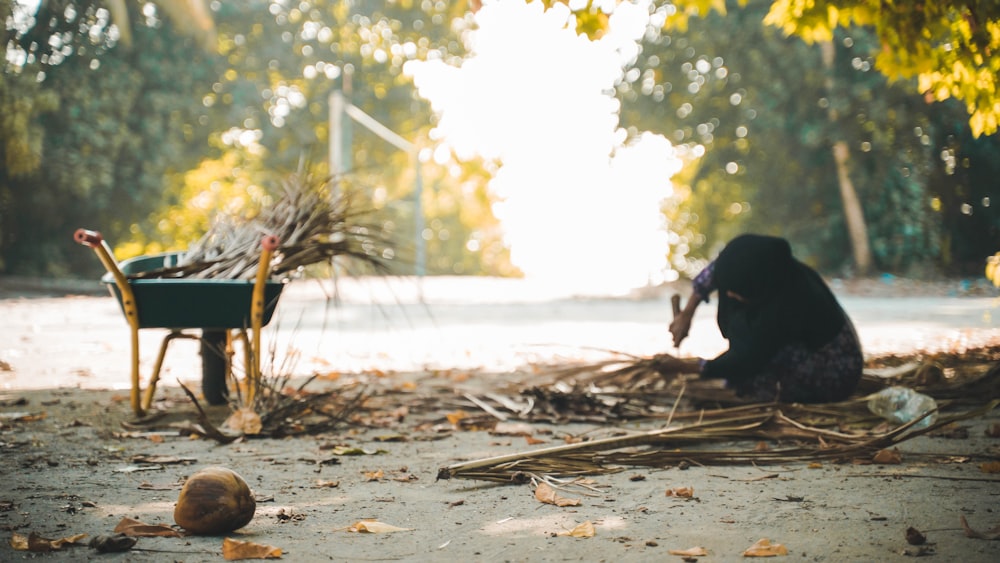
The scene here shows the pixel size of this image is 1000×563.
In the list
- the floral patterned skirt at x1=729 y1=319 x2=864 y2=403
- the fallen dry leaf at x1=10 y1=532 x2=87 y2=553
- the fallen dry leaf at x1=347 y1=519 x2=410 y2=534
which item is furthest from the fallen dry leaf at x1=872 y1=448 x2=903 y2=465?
the fallen dry leaf at x1=10 y1=532 x2=87 y2=553

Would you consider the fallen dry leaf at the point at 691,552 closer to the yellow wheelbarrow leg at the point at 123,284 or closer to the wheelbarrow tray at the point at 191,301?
the wheelbarrow tray at the point at 191,301

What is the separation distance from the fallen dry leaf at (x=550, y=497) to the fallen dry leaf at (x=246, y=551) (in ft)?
2.82

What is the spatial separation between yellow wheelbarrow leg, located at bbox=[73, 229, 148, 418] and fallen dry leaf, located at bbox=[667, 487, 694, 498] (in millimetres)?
2393

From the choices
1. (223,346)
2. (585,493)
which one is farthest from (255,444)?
(585,493)

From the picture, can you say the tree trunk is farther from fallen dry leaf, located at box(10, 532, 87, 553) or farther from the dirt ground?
fallen dry leaf, located at box(10, 532, 87, 553)

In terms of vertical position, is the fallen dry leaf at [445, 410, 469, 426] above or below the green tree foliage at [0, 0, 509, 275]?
below

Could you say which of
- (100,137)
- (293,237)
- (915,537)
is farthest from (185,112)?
(915,537)

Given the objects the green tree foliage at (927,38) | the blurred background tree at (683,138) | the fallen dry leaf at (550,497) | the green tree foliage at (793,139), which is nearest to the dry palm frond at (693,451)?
the fallen dry leaf at (550,497)

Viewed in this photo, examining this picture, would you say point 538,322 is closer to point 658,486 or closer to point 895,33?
point 895,33

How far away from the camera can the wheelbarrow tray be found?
12.9 feet

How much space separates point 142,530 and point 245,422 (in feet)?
5.03

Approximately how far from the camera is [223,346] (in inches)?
177

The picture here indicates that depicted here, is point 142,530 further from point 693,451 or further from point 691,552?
point 693,451

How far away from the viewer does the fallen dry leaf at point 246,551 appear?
2162 mm
